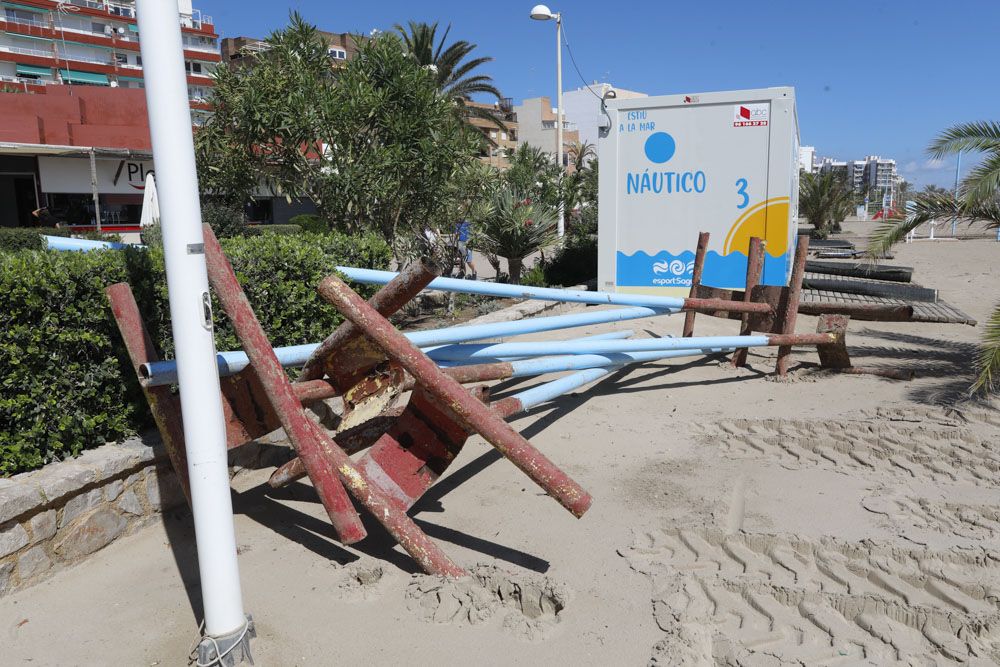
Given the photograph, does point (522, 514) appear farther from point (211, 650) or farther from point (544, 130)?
point (544, 130)

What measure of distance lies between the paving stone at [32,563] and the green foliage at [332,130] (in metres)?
5.34

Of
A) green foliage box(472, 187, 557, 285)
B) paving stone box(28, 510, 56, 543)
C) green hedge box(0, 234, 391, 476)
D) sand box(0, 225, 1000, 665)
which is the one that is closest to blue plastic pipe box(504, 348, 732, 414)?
sand box(0, 225, 1000, 665)

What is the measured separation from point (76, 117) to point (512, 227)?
2098 centimetres

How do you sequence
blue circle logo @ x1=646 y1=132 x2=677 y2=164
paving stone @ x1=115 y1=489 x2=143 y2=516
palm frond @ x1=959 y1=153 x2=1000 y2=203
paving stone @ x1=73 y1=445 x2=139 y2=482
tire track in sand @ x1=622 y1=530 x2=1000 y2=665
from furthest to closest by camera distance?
blue circle logo @ x1=646 y1=132 x2=677 y2=164, palm frond @ x1=959 y1=153 x2=1000 y2=203, paving stone @ x1=115 y1=489 x2=143 y2=516, paving stone @ x1=73 y1=445 x2=139 y2=482, tire track in sand @ x1=622 y1=530 x2=1000 y2=665

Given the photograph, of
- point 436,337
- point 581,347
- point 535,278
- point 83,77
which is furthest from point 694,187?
point 83,77

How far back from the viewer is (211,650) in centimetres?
240

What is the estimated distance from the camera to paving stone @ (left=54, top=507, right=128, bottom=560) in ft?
10.4

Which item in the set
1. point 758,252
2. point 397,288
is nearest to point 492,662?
point 397,288

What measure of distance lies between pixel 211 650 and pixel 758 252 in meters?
5.91

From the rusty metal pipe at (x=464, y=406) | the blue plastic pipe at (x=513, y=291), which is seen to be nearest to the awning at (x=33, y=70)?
the blue plastic pipe at (x=513, y=291)

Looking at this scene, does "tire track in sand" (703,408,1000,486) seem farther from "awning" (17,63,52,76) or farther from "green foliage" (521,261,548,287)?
"awning" (17,63,52,76)

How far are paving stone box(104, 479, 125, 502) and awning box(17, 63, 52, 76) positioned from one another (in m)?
75.4

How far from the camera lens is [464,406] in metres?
2.94

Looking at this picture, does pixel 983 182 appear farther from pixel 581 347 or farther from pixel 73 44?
pixel 73 44
